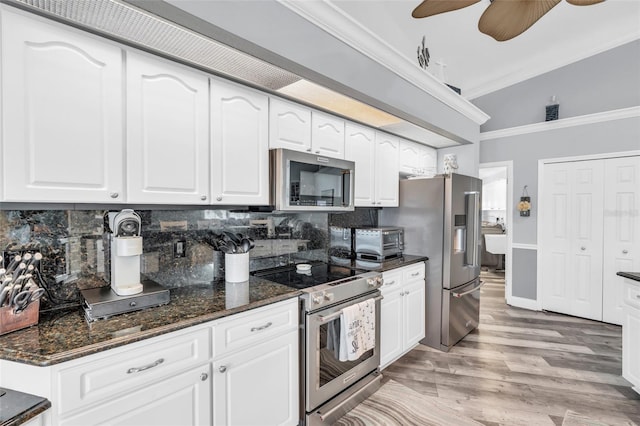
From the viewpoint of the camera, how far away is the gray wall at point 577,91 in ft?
11.9

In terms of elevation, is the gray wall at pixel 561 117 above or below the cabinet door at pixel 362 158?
above

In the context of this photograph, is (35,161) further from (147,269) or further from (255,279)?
(255,279)

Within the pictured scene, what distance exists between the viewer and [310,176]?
89.7 inches

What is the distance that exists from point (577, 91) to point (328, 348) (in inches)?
181

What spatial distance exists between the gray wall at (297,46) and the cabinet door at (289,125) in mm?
355

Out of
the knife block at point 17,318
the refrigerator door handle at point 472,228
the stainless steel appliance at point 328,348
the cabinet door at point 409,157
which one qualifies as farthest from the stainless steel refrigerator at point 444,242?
the knife block at point 17,318

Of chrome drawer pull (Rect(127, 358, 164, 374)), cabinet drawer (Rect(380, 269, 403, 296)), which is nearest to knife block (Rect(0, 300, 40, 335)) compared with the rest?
chrome drawer pull (Rect(127, 358, 164, 374))

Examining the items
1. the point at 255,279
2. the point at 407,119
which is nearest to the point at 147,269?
the point at 255,279

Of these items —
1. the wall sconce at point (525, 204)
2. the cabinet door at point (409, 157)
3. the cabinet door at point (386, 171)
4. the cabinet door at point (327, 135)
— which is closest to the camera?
the cabinet door at point (327, 135)

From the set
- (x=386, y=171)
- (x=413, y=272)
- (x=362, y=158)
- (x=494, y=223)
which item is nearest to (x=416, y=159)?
(x=386, y=171)

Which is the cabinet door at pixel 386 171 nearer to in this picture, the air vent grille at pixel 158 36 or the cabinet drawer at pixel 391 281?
the cabinet drawer at pixel 391 281

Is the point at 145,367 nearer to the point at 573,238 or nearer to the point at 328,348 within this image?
the point at 328,348

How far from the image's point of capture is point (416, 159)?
3.63 metres

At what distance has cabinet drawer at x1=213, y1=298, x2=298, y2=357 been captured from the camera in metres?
1.49
